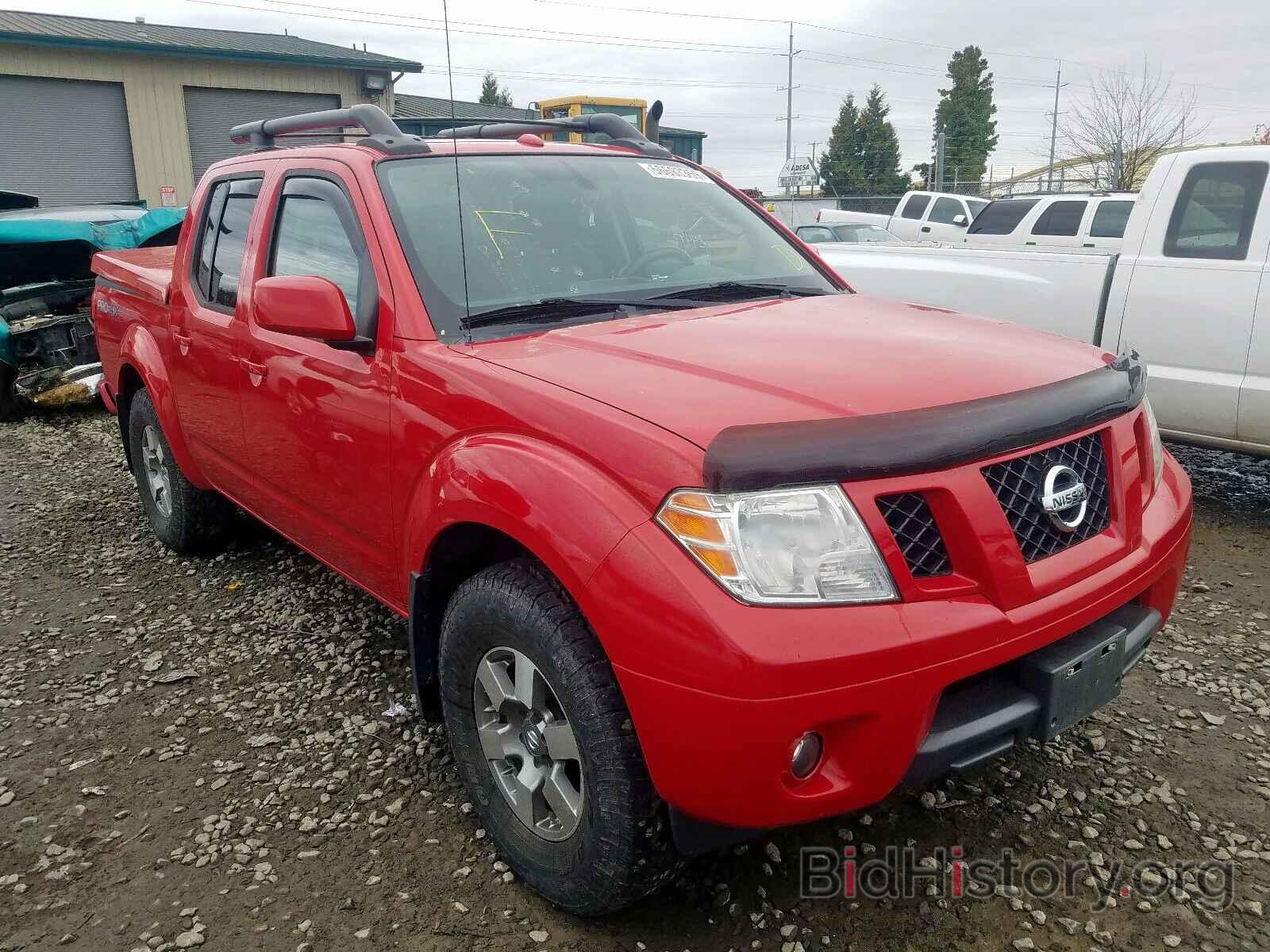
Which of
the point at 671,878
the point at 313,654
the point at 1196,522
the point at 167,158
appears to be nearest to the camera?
the point at 671,878

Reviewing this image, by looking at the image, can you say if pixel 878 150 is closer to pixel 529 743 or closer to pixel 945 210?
pixel 945 210

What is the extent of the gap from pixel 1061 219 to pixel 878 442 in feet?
39.4

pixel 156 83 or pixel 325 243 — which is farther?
pixel 156 83

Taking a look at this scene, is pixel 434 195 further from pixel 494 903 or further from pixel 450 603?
pixel 494 903

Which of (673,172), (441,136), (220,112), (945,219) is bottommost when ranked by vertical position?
(945,219)

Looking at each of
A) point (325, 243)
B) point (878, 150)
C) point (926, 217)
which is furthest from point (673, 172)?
point (878, 150)

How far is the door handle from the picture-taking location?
3.20 metres

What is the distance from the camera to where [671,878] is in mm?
2049

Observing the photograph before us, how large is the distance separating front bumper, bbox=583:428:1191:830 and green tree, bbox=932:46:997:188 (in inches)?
2240

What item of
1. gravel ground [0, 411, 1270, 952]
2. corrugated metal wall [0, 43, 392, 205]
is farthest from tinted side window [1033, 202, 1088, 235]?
corrugated metal wall [0, 43, 392, 205]

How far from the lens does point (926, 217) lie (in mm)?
17297

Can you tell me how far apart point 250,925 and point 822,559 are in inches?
63.8

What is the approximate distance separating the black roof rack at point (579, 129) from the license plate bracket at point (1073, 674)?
7.87ft

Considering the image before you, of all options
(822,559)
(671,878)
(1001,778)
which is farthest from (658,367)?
(1001,778)
